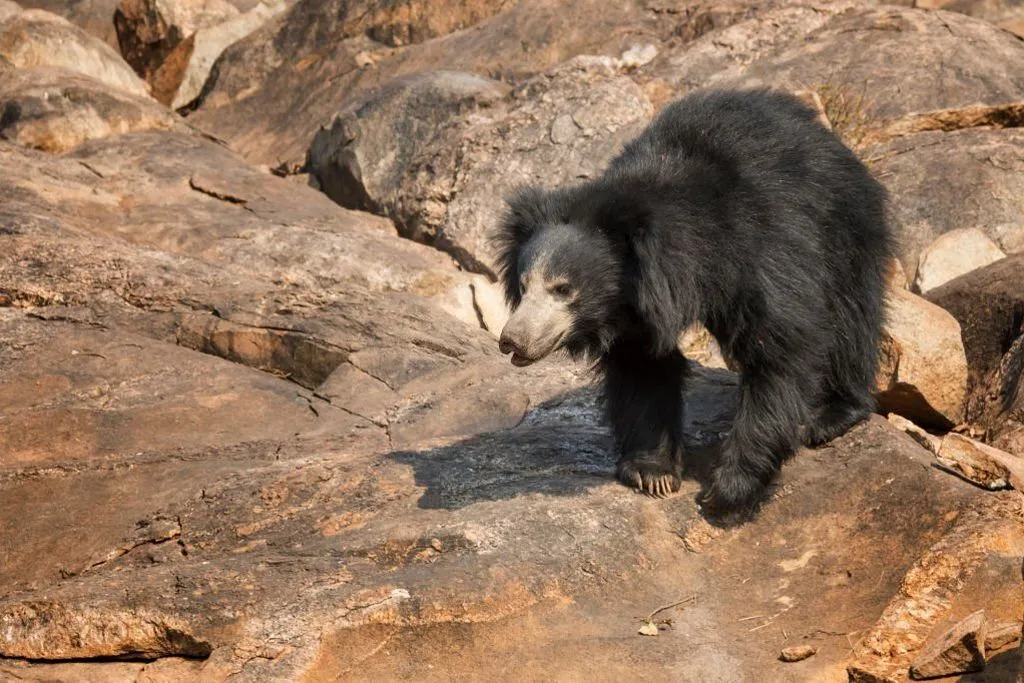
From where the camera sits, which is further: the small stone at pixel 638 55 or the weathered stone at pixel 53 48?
the weathered stone at pixel 53 48

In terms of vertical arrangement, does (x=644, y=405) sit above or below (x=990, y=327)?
above

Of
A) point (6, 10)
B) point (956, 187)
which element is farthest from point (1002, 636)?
point (6, 10)

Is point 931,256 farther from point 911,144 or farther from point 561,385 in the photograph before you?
point 561,385

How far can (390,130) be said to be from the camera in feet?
30.6

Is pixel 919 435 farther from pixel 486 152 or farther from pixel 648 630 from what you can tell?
pixel 486 152

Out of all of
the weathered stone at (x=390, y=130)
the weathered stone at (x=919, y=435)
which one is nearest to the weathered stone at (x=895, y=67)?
the weathered stone at (x=390, y=130)

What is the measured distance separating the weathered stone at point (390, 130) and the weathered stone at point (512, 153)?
0.26m

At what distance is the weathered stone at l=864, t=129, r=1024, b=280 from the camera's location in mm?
7371

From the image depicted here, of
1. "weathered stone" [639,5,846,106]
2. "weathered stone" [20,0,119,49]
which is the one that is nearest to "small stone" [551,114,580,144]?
"weathered stone" [639,5,846,106]

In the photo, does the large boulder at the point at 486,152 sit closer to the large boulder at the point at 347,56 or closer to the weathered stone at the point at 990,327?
the large boulder at the point at 347,56

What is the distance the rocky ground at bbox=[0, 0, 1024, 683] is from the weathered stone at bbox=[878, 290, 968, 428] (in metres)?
0.02

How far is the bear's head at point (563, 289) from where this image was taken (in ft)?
12.2

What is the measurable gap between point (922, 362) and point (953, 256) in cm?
167

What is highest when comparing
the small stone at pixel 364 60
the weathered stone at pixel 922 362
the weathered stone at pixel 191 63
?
the weathered stone at pixel 922 362
